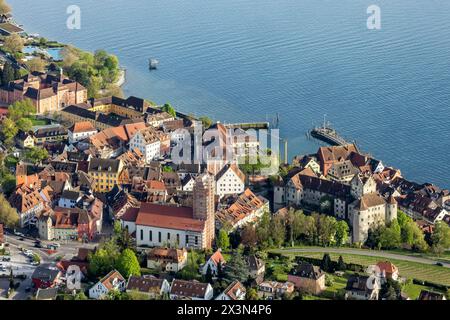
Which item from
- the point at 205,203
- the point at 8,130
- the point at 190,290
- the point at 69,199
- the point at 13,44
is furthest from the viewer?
the point at 13,44

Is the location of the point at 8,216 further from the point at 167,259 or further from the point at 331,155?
the point at 331,155

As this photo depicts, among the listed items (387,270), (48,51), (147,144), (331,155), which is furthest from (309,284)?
(48,51)

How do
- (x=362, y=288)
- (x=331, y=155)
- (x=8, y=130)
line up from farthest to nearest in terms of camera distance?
(x=8, y=130)
(x=331, y=155)
(x=362, y=288)

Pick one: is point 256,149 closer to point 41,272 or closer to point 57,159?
point 57,159

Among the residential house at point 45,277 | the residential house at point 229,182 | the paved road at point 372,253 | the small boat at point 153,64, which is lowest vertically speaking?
the residential house at point 45,277

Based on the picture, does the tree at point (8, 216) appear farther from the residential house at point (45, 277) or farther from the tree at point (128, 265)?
the tree at point (128, 265)

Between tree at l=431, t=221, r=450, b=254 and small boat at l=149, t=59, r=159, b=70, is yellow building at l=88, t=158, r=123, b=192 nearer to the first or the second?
tree at l=431, t=221, r=450, b=254

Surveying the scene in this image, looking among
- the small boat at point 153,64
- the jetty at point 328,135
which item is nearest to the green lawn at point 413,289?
the jetty at point 328,135

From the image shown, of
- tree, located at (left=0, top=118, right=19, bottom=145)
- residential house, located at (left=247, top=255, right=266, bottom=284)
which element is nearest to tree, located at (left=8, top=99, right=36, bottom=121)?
tree, located at (left=0, top=118, right=19, bottom=145)
